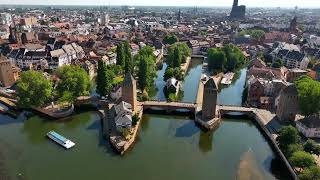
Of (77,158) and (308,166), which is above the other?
(308,166)

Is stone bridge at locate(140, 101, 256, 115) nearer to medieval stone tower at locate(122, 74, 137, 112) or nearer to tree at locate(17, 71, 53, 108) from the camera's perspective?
medieval stone tower at locate(122, 74, 137, 112)

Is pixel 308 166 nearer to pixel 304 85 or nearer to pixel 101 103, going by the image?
pixel 304 85

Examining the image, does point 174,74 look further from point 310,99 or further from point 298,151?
point 298,151

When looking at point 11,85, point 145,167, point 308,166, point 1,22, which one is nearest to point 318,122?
point 308,166

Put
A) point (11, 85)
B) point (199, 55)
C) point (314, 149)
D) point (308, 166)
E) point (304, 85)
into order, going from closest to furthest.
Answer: point (308, 166), point (314, 149), point (304, 85), point (11, 85), point (199, 55)

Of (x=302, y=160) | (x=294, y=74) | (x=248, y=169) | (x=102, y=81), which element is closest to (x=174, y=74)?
(x=102, y=81)

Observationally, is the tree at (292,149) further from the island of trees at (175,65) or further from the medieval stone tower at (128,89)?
the medieval stone tower at (128,89)

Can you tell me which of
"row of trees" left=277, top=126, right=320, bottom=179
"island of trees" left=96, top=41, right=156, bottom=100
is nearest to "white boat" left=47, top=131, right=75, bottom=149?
"island of trees" left=96, top=41, right=156, bottom=100

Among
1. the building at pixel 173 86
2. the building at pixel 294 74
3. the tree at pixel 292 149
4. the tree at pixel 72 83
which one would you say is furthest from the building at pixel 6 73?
the building at pixel 294 74
